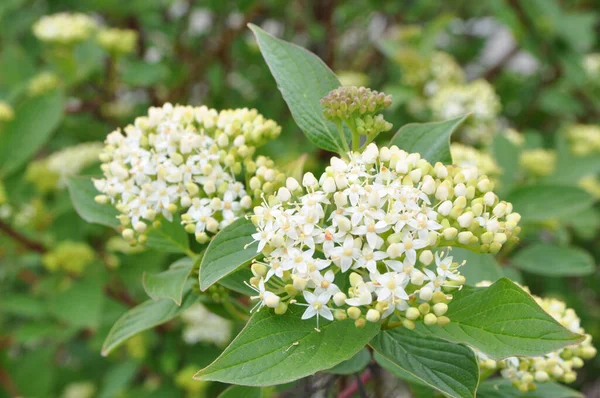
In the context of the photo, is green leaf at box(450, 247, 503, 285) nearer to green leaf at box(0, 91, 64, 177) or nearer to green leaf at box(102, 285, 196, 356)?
green leaf at box(102, 285, 196, 356)

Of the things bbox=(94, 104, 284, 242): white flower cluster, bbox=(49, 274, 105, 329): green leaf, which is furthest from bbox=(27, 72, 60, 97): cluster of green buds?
bbox=(94, 104, 284, 242): white flower cluster

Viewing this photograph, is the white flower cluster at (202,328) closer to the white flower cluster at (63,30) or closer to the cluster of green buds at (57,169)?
the cluster of green buds at (57,169)

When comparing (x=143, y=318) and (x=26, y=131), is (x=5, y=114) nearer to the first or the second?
(x=26, y=131)

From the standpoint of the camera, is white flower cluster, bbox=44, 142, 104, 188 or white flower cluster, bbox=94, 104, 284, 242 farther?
white flower cluster, bbox=44, 142, 104, 188

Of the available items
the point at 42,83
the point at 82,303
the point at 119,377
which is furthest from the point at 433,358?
the point at 42,83

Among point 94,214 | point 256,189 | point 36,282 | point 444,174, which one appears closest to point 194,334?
point 36,282

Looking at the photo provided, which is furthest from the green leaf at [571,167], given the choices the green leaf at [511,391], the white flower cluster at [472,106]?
the green leaf at [511,391]
